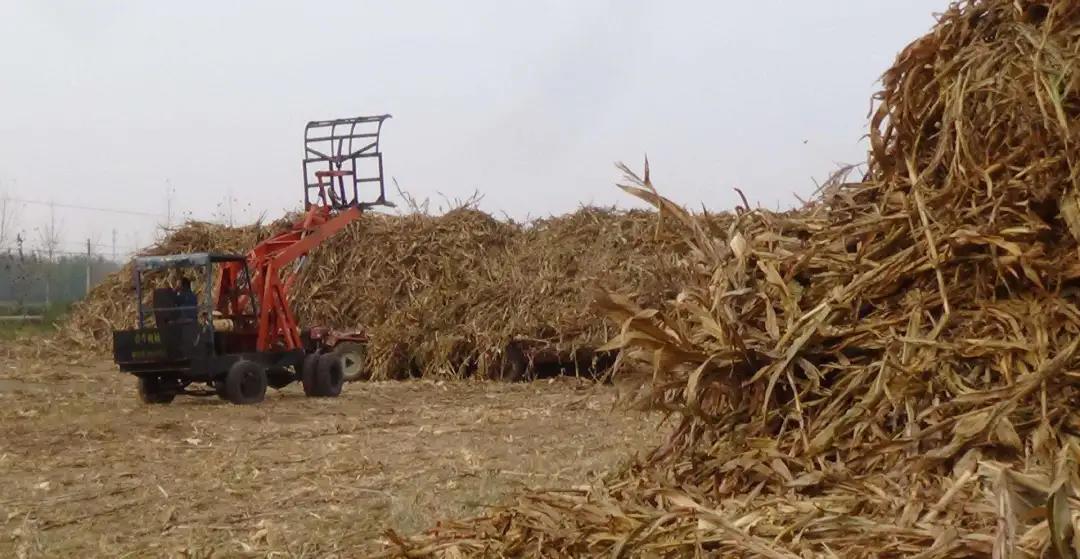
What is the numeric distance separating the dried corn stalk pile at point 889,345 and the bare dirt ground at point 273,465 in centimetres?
78

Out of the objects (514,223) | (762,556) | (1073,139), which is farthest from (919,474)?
(514,223)

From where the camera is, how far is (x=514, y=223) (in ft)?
66.9

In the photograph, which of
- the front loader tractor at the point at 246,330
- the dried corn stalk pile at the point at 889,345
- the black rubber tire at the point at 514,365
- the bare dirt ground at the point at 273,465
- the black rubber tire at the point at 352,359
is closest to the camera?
the dried corn stalk pile at the point at 889,345

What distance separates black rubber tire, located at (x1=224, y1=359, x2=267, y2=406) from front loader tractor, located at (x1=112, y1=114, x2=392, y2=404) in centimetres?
1

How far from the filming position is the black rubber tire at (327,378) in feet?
48.4

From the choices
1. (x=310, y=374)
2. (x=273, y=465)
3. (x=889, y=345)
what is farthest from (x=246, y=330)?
(x=889, y=345)

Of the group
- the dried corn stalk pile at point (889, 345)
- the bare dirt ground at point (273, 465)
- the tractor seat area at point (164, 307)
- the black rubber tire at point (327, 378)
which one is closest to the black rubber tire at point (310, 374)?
the black rubber tire at point (327, 378)

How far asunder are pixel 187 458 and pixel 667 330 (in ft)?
19.4

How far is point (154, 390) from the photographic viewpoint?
1391cm

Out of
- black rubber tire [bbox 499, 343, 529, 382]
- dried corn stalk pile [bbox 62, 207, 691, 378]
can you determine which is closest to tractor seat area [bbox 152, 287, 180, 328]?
dried corn stalk pile [bbox 62, 207, 691, 378]

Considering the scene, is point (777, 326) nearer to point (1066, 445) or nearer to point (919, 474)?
point (919, 474)

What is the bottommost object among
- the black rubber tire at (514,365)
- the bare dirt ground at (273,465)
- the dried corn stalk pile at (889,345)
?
the bare dirt ground at (273,465)

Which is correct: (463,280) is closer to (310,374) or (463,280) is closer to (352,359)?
(352,359)

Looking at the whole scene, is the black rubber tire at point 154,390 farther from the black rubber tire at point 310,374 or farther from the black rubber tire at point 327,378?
Result: the black rubber tire at point 327,378
